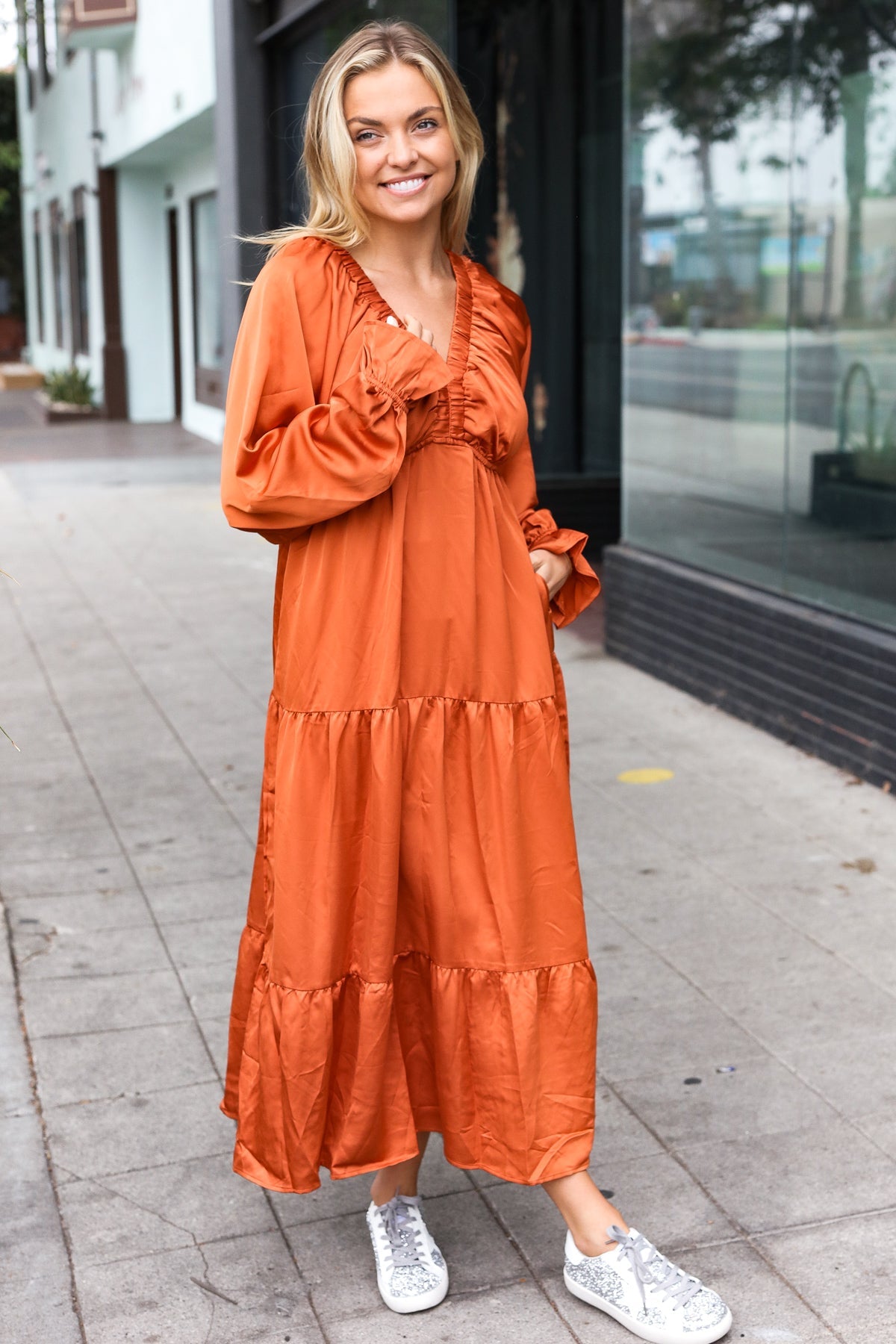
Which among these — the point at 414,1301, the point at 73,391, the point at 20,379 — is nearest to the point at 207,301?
the point at 73,391

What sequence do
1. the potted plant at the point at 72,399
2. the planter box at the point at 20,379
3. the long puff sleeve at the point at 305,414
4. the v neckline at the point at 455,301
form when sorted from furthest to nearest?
the planter box at the point at 20,379 < the potted plant at the point at 72,399 < the v neckline at the point at 455,301 < the long puff sleeve at the point at 305,414

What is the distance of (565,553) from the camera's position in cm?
273

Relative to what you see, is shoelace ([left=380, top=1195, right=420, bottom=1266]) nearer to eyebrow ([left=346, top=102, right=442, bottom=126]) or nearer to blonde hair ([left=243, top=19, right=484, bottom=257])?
Result: blonde hair ([left=243, top=19, right=484, bottom=257])

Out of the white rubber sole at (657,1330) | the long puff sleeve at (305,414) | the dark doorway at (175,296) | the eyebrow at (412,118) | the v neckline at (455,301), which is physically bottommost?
the white rubber sole at (657,1330)

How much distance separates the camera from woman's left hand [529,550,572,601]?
2693mm

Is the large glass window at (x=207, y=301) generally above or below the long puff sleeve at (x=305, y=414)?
above

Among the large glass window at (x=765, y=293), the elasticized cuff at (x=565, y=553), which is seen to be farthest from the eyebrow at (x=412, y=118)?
the large glass window at (x=765, y=293)

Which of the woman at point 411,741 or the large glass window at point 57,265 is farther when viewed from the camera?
the large glass window at point 57,265

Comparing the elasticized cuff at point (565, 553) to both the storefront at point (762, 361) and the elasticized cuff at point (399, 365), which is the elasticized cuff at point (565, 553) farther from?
the storefront at point (762, 361)

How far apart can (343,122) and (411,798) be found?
1070 millimetres

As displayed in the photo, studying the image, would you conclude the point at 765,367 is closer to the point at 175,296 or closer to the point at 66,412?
the point at 66,412

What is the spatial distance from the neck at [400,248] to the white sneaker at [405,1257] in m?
1.62

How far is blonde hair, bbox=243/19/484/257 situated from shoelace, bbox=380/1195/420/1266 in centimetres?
166

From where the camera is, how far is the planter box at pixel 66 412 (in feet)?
75.4
